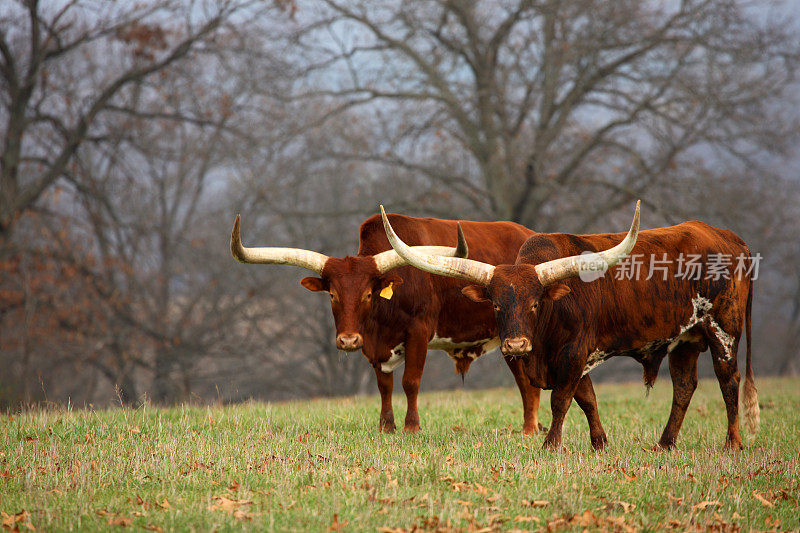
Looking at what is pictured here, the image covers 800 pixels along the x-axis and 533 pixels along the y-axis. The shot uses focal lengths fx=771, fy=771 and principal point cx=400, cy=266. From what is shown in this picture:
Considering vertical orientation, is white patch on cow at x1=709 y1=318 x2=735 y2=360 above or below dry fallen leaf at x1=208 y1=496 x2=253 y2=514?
above

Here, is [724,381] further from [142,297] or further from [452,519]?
[142,297]

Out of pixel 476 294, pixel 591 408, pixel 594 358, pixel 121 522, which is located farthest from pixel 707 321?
pixel 121 522

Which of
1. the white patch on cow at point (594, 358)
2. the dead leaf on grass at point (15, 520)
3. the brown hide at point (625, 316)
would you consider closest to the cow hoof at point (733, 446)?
the brown hide at point (625, 316)

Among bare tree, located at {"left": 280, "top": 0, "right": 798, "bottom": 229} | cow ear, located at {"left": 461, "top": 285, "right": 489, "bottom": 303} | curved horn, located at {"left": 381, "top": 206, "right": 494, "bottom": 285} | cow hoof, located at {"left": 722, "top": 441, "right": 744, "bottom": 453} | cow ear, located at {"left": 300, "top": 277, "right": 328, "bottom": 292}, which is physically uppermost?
bare tree, located at {"left": 280, "top": 0, "right": 798, "bottom": 229}

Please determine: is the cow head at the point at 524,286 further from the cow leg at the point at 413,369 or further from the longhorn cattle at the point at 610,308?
the cow leg at the point at 413,369

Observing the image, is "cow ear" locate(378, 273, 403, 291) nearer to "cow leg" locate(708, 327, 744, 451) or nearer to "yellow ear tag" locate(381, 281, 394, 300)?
"yellow ear tag" locate(381, 281, 394, 300)

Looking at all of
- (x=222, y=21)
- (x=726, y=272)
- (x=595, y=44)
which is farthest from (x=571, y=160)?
(x=726, y=272)

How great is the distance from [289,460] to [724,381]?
3.95 metres

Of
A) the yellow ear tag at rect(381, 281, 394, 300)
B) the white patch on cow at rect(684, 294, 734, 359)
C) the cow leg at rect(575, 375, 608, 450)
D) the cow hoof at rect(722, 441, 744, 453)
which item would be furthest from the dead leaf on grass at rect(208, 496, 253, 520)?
the cow hoof at rect(722, 441, 744, 453)

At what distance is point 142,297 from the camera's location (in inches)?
787

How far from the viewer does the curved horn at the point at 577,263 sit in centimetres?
588

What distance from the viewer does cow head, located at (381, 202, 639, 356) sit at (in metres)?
5.62

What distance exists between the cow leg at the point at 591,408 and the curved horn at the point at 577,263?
36.3 inches

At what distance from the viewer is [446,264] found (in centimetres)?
629
